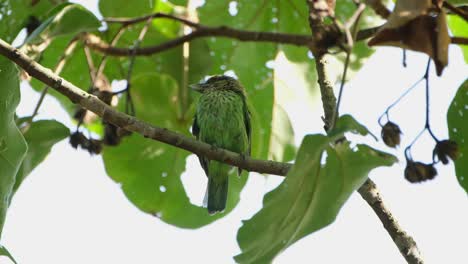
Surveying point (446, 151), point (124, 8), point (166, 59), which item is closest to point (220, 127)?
point (166, 59)

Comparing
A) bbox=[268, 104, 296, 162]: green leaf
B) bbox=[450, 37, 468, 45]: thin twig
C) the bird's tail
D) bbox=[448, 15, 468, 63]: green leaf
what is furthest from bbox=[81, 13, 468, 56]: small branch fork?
the bird's tail

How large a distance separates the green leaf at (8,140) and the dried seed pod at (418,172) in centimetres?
132

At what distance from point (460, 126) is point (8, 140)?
63.8 inches

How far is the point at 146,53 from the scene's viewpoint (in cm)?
332

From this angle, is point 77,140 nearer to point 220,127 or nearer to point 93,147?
point 93,147

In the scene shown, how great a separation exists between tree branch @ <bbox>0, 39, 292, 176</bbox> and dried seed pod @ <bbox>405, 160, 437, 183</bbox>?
0.59 metres

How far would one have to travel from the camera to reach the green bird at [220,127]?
5.36 meters

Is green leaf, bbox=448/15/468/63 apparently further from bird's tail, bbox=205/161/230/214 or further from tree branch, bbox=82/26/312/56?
bird's tail, bbox=205/161/230/214

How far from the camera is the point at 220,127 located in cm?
544

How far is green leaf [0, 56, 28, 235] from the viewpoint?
2564mm

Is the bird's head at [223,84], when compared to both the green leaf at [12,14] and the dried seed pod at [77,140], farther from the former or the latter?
the dried seed pod at [77,140]

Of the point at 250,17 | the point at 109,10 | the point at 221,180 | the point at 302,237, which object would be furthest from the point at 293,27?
the point at 302,237

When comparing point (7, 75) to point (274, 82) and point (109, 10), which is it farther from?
point (274, 82)

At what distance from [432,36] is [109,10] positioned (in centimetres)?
236
